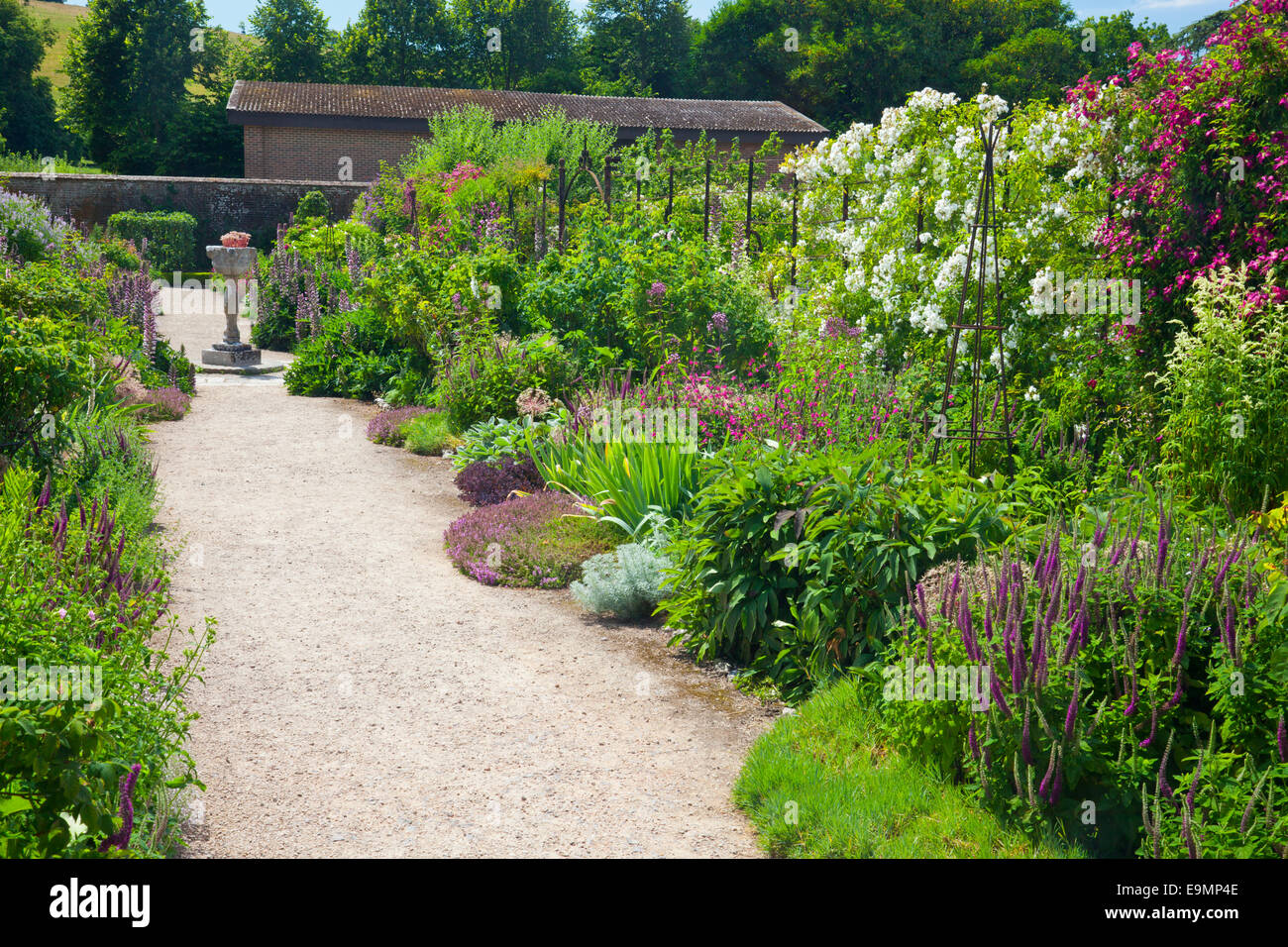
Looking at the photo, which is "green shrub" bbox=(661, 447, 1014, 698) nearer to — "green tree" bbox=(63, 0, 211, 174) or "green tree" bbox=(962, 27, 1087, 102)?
"green tree" bbox=(63, 0, 211, 174)

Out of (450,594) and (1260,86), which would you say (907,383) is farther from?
(450,594)

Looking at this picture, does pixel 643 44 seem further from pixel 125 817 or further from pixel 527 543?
pixel 125 817

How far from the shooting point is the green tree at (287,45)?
49.7m

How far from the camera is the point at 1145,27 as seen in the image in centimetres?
4894

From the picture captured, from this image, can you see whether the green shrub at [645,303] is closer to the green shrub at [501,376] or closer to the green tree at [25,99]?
the green shrub at [501,376]

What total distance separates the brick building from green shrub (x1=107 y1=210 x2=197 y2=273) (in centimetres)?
792

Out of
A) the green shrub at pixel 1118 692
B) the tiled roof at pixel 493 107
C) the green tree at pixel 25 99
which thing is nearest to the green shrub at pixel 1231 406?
the green shrub at pixel 1118 692

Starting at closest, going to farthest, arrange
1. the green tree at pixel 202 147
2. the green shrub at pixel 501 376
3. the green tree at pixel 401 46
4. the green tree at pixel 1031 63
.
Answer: the green shrub at pixel 501 376 < the green tree at pixel 202 147 < the green tree at pixel 1031 63 < the green tree at pixel 401 46

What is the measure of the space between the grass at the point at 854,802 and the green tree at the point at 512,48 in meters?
52.5

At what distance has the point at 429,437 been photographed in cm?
997

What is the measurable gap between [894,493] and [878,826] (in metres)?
1.61

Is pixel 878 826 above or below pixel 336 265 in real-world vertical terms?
below
